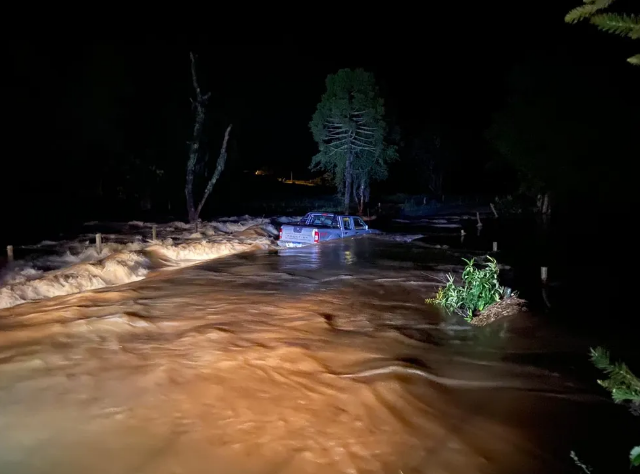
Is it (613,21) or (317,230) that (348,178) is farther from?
(613,21)

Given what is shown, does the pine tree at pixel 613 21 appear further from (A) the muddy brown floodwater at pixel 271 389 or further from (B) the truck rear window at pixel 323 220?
(B) the truck rear window at pixel 323 220

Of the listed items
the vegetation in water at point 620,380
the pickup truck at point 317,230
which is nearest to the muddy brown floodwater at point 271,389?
the vegetation in water at point 620,380

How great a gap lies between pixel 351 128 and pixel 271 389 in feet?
105

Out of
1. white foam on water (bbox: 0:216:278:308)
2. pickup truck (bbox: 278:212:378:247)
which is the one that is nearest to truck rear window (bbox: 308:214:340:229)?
pickup truck (bbox: 278:212:378:247)

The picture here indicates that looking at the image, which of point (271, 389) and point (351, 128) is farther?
point (351, 128)

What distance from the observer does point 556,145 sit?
37.5 m

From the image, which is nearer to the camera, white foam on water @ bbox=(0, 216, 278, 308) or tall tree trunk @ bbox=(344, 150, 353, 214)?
white foam on water @ bbox=(0, 216, 278, 308)

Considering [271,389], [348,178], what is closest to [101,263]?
[271,389]

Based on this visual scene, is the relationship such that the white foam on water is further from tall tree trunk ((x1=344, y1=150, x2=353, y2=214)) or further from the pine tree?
tall tree trunk ((x1=344, y1=150, x2=353, y2=214))

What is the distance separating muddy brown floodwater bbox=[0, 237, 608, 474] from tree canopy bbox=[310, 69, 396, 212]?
27070 mm

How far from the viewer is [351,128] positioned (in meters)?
36.8

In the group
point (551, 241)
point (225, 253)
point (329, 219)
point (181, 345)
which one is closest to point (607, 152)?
point (551, 241)

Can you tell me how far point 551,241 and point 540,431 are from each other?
Answer: 23.3 m

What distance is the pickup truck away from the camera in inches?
742
